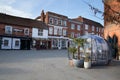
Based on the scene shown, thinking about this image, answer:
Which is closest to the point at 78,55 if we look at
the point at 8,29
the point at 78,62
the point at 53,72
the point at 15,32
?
the point at 78,62

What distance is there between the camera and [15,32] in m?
38.9

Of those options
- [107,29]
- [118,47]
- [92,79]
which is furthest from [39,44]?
[92,79]

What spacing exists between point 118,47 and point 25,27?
25679 millimetres

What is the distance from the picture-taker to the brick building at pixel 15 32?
37188 millimetres

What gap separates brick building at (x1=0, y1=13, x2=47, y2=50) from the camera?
122ft

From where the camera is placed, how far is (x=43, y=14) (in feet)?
160

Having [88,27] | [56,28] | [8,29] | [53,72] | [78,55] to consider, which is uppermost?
[88,27]

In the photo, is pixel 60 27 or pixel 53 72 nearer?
pixel 53 72

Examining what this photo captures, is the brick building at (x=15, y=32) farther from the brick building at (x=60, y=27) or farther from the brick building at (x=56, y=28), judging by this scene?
the brick building at (x=60, y=27)

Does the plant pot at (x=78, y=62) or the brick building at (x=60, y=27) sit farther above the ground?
the brick building at (x=60, y=27)

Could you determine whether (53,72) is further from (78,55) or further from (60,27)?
(60,27)

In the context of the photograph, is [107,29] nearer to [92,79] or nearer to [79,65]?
[79,65]

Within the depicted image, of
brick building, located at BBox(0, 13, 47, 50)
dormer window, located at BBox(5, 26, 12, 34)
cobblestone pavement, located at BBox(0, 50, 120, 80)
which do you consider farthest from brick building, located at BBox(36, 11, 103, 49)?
cobblestone pavement, located at BBox(0, 50, 120, 80)

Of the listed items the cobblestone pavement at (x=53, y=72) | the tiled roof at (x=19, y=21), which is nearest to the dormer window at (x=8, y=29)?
the tiled roof at (x=19, y=21)
